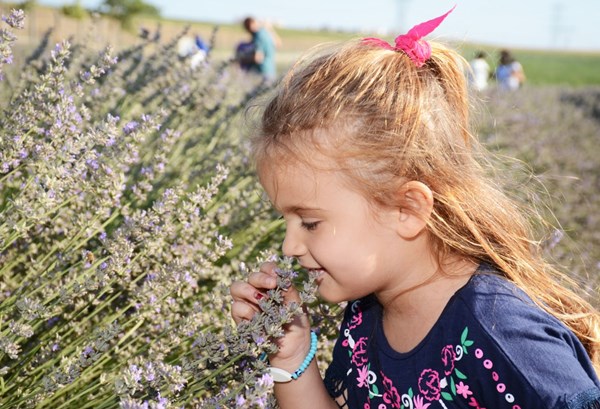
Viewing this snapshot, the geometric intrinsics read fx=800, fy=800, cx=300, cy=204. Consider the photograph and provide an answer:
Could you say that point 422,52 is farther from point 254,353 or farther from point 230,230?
point 230,230

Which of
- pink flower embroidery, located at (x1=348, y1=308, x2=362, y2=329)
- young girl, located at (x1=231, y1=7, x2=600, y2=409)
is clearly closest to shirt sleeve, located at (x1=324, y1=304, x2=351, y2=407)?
pink flower embroidery, located at (x1=348, y1=308, x2=362, y2=329)

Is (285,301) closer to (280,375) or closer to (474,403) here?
(280,375)

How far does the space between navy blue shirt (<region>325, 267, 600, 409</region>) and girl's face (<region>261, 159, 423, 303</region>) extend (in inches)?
7.0

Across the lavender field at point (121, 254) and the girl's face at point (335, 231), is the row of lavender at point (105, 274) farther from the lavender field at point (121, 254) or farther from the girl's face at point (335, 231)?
the girl's face at point (335, 231)

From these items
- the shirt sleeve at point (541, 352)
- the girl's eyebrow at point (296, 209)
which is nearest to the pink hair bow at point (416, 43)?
the girl's eyebrow at point (296, 209)

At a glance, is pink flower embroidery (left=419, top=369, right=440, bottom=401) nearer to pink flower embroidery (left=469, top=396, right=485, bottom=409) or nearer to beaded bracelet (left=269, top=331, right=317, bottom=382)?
pink flower embroidery (left=469, top=396, right=485, bottom=409)

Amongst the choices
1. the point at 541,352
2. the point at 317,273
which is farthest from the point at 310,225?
the point at 541,352

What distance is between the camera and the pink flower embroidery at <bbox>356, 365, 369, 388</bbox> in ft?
5.79

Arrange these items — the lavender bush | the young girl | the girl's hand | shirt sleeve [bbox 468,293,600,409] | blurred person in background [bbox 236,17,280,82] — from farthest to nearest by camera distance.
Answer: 1. blurred person in background [bbox 236,17,280,82]
2. the lavender bush
3. the girl's hand
4. the young girl
5. shirt sleeve [bbox 468,293,600,409]

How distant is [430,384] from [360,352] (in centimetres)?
26

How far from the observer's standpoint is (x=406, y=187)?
59.9 inches

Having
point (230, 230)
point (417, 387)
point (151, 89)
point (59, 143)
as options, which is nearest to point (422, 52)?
point (417, 387)

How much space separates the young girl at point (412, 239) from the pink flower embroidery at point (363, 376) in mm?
36

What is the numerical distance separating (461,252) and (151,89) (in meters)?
2.05
